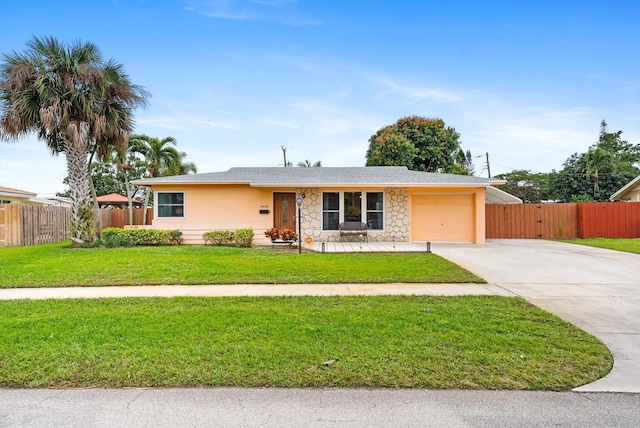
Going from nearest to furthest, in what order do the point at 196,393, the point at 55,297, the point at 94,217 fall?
the point at 196,393 → the point at 55,297 → the point at 94,217

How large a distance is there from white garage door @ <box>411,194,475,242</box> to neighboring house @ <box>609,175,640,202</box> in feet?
41.7

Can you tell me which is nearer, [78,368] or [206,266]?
[78,368]

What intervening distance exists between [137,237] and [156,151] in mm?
9842

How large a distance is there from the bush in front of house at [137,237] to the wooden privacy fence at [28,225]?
13.8ft

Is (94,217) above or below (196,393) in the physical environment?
above

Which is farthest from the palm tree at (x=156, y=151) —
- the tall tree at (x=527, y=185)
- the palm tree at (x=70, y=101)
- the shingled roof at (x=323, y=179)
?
the tall tree at (x=527, y=185)

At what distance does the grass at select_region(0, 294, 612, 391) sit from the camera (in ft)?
9.87

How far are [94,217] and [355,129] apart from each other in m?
16.6

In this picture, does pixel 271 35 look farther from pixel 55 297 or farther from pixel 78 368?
pixel 78 368

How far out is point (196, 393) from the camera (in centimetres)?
281

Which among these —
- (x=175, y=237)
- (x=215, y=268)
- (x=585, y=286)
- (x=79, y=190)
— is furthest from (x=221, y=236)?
(x=585, y=286)

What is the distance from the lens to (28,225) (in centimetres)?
1437

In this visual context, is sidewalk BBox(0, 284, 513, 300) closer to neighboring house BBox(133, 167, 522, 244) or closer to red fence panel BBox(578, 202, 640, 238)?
neighboring house BBox(133, 167, 522, 244)

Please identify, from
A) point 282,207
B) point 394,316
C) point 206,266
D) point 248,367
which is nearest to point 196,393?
point 248,367
